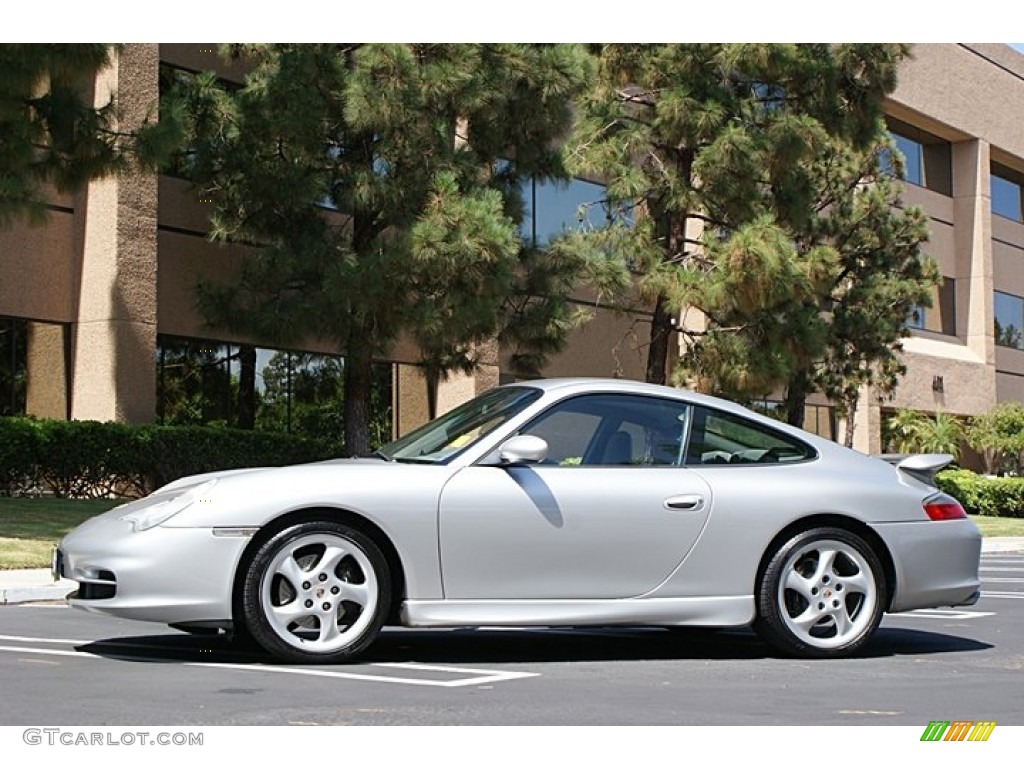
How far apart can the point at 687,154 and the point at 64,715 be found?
832 inches

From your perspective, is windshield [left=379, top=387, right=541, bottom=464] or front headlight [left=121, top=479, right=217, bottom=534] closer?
front headlight [left=121, top=479, right=217, bottom=534]

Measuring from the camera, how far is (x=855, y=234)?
31.0 metres

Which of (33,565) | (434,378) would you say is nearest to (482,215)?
(434,378)

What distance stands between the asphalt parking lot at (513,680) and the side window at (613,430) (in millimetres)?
1046

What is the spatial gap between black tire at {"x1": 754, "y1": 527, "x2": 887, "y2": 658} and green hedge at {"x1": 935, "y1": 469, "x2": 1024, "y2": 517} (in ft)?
104

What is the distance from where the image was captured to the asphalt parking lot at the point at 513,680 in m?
6.15

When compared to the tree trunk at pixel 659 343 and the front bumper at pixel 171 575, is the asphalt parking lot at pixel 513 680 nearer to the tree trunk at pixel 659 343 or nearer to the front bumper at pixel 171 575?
the front bumper at pixel 171 575

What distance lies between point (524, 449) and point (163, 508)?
177cm

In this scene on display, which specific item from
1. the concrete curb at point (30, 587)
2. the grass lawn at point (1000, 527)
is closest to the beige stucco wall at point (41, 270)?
the concrete curb at point (30, 587)

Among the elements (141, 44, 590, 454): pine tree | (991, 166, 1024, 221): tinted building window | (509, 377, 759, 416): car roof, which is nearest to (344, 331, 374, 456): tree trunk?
(141, 44, 590, 454): pine tree

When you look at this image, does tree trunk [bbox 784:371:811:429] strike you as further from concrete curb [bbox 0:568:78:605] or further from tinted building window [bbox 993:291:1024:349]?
tinted building window [bbox 993:291:1024:349]

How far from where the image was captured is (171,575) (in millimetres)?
7500

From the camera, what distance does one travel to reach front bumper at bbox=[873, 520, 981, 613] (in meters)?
8.46
